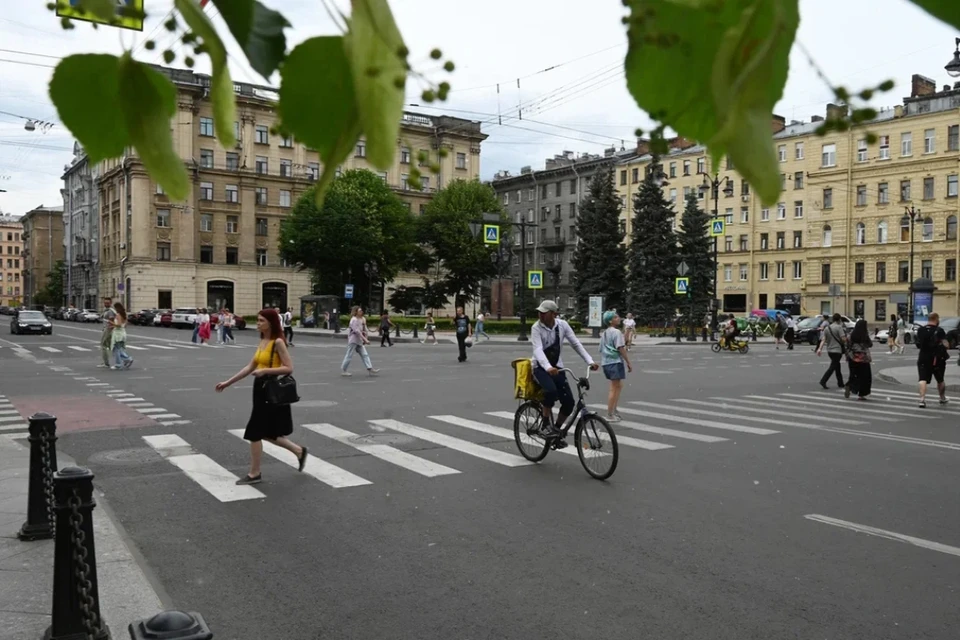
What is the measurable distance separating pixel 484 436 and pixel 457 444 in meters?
0.89

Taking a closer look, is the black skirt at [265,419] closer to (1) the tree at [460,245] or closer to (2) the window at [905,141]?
(2) the window at [905,141]

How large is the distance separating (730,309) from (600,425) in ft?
239

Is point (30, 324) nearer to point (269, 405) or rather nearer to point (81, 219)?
point (269, 405)

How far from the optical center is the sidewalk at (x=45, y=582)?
4.72 m

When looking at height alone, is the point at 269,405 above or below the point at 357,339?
below

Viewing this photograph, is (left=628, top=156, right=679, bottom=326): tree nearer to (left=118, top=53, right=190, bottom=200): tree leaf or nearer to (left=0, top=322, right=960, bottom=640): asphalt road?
(left=0, top=322, right=960, bottom=640): asphalt road

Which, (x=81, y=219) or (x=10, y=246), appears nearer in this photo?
(x=10, y=246)

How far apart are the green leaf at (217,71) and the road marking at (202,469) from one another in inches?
291

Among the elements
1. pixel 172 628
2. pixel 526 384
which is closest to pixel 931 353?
pixel 526 384

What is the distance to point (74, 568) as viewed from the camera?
442cm

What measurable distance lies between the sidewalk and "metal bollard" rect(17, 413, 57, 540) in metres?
0.11

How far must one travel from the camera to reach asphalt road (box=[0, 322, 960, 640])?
194 inches

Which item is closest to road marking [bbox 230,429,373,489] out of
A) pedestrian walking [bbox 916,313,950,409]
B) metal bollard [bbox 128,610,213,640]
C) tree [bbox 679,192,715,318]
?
metal bollard [bbox 128,610,213,640]

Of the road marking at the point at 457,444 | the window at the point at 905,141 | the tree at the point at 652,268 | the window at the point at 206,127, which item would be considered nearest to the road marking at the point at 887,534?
the road marking at the point at 457,444
